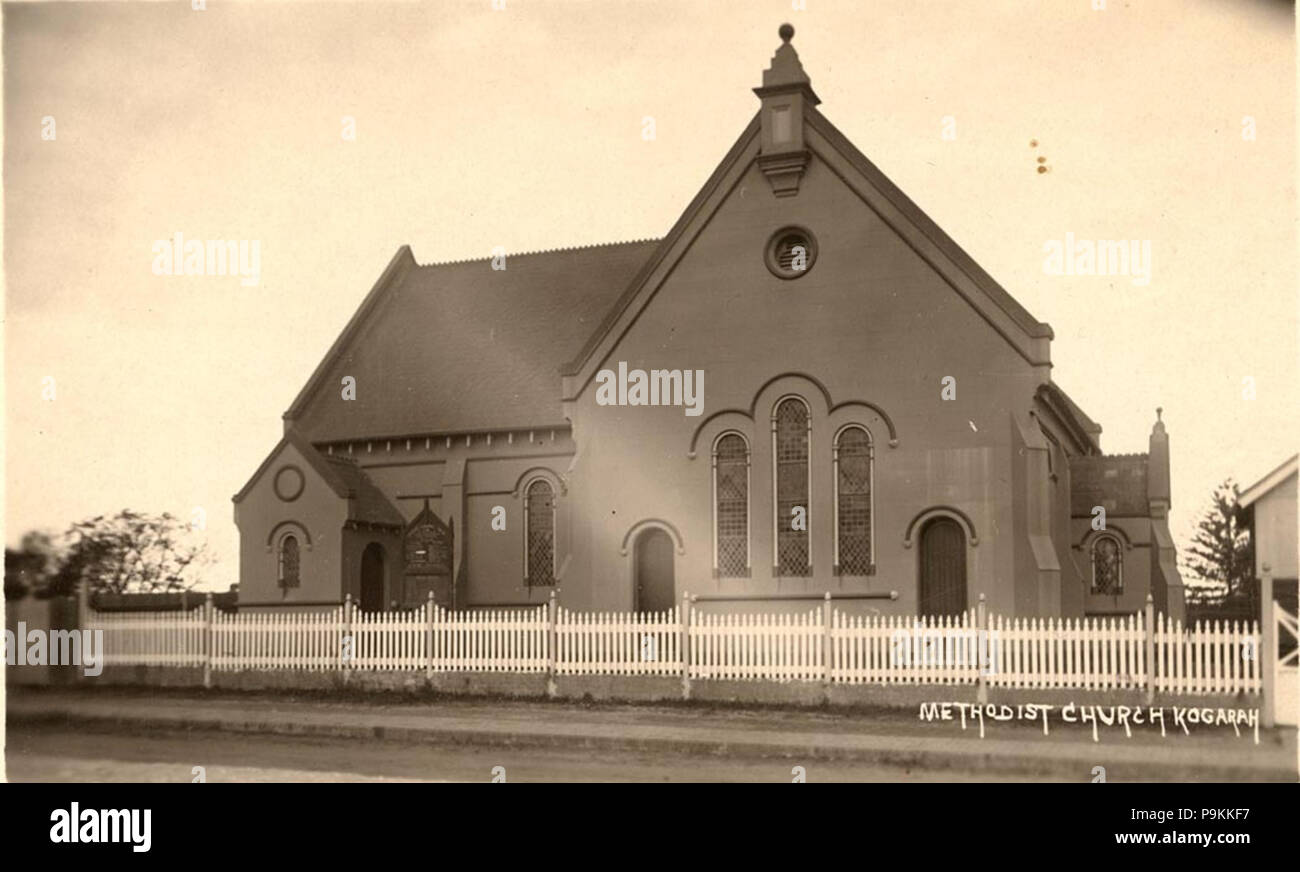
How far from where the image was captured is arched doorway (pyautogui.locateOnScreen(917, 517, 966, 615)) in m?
26.1

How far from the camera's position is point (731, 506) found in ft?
91.5

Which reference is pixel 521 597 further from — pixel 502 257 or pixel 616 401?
pixel 502 257

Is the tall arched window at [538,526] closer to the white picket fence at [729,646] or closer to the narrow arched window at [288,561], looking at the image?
the white picket fence at [729,646]

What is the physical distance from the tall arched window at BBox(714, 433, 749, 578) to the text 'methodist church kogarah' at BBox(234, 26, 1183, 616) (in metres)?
0.04

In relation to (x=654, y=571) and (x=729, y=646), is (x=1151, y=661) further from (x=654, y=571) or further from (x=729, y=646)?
(x=654, y=571)

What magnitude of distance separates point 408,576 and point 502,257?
27.6ft

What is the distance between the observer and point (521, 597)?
3212 cm

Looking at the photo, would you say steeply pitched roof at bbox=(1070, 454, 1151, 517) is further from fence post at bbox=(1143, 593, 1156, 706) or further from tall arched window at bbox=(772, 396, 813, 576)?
fence post at bbox=(1143, 593, 1156, 706)

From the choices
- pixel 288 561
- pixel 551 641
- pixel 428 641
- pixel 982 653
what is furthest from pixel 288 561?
pixel 982 653

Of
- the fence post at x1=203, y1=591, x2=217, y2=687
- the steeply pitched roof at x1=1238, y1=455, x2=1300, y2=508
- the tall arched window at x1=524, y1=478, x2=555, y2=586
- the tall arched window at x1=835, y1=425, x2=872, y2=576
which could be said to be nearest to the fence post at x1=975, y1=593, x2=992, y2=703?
the tall arched window at x1=835, y1=425, x2=872, y2=576

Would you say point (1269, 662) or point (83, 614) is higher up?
point (83, 614)

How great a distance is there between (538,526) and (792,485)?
7719 millimetres

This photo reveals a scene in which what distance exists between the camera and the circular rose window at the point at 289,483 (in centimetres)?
3244
